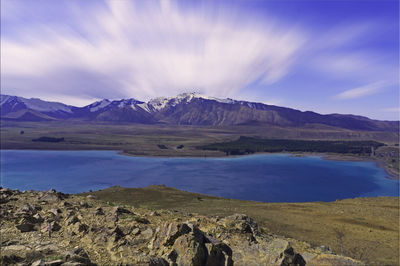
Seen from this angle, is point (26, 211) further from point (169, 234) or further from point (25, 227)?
point (169, 234)

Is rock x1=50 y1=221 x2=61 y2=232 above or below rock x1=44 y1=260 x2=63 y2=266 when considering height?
below

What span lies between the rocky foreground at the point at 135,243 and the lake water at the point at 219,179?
145 feet

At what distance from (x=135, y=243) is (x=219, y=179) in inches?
2464

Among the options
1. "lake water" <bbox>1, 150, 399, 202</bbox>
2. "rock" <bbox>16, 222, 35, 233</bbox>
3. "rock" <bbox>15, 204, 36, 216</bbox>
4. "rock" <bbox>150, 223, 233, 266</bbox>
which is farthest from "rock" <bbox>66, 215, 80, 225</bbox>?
"lake water" <bbox>1, 150, 399, 202</bbox>

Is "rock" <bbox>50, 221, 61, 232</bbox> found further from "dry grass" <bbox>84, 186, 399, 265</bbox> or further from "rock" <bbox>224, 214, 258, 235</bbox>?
"dry grass" <bbox>84, 186, 399, 265</bbox>

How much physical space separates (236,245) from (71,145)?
15219 centimetres

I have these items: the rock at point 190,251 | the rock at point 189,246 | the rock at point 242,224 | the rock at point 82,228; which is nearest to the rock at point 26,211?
the rock at point 82,228

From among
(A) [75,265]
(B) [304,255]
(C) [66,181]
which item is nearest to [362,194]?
(B) [304,255]

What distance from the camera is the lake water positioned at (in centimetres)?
5738

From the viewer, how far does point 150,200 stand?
27.2m

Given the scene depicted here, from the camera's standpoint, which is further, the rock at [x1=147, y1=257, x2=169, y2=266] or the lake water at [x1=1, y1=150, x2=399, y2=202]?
the lake water at [x1=1, y1=150, x2=399, y2=202]

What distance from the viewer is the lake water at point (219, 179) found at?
57.4m

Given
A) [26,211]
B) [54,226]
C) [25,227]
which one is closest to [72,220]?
[54,226]

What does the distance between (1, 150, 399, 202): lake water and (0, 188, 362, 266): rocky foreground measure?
44.2 m
